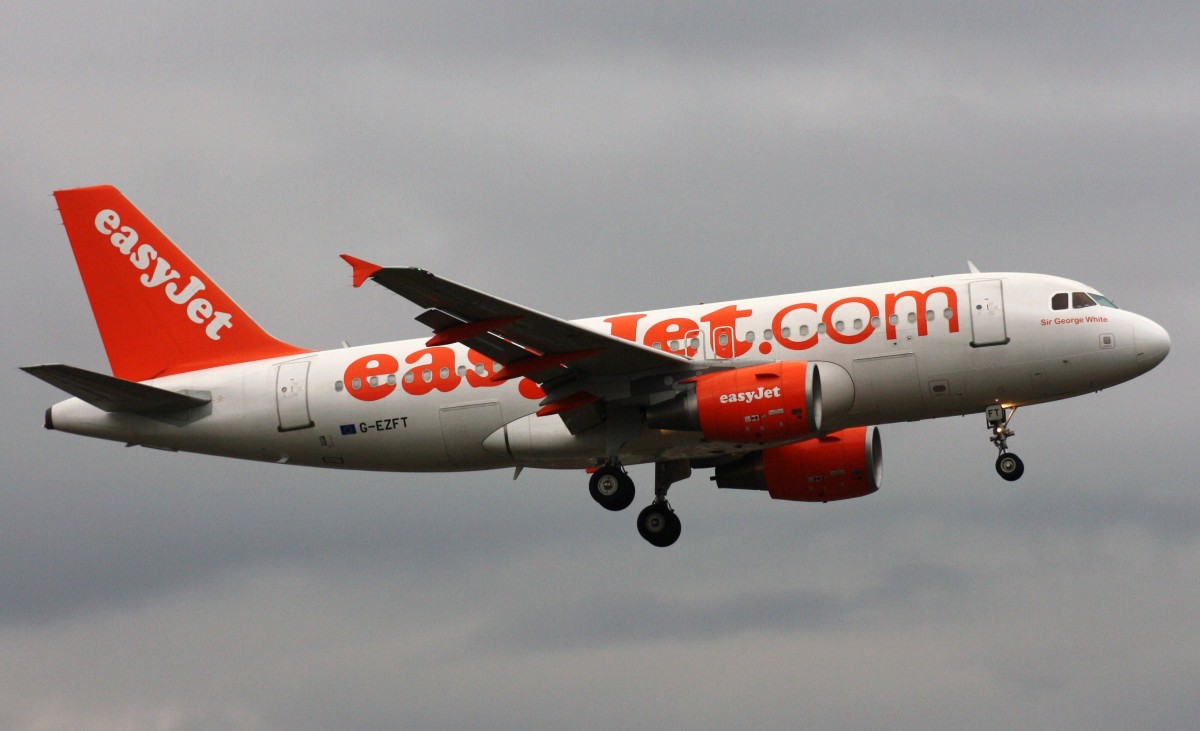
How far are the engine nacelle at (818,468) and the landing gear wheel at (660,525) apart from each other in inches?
83.3

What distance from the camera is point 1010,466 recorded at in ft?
132

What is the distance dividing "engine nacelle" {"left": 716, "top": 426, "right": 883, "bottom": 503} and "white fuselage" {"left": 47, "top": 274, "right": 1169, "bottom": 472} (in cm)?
366

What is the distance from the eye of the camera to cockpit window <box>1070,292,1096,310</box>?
4016 cm

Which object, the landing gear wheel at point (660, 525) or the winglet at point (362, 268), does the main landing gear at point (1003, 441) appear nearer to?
the landing gear wheel at point (660, 525)

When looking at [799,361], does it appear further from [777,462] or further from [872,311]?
[777,462]

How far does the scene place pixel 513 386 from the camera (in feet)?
139

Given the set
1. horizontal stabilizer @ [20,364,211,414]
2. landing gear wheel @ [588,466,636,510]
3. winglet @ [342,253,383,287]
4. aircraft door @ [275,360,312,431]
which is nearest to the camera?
winglet @ [342,253,383,287]

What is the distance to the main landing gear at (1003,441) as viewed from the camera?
40312 millimetres

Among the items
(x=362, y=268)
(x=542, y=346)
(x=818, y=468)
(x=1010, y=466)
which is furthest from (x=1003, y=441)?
(x=362, y=268)

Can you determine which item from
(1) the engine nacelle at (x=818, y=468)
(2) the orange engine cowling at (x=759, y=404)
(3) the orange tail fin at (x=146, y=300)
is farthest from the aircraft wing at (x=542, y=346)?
(3) the orange tail fin at (x=146, y=300)

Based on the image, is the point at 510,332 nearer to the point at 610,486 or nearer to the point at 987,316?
the point at 610,486

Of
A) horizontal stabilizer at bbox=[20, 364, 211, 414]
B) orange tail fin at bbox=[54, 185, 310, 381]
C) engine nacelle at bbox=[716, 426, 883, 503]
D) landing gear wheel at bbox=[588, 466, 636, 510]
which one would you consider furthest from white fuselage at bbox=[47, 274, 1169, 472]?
engine nacelle at bbox=[716, 426, 883, 503]

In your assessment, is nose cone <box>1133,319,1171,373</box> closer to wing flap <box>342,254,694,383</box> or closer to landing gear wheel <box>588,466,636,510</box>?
wing flap <box>342,254,694,383</box>

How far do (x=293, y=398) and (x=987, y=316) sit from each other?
1743cm
